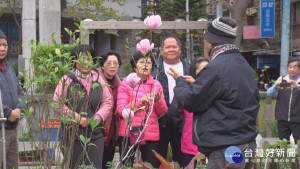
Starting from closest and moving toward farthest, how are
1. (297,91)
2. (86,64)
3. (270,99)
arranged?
(86,64)
(297,91)
(270,99)

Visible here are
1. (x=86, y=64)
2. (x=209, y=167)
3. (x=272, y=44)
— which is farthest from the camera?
(x=272, y=44)

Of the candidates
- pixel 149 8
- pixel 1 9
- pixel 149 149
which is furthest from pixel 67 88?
pixel 149 8

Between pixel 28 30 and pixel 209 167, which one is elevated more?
pixel 28 30

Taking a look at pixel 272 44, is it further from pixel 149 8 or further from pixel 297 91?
pixel 297 91

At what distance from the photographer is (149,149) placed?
571 centimetres

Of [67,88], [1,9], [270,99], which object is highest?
[1,9]

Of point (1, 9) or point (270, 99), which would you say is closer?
point (270, 99)

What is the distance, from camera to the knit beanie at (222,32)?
382cm

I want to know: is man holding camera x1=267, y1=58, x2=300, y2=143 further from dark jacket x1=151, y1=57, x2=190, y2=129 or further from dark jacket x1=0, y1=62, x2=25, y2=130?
dark jacket x1=0, y1=62, x2=25, y2=130

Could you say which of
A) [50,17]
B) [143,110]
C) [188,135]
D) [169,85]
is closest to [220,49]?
[143,110]

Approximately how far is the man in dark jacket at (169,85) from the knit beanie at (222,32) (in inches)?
76.6

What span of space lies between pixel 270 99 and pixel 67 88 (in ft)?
24.3

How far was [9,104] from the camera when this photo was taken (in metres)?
5.22

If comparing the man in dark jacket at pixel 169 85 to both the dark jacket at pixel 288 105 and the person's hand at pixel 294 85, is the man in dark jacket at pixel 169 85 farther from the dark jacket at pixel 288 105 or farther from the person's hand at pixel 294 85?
the dark jacket at pixel 288 105
